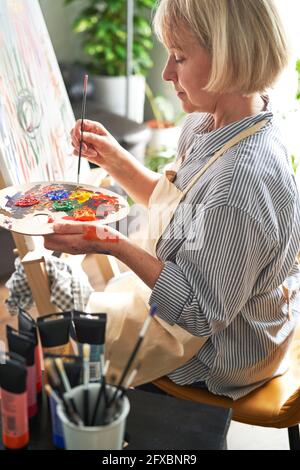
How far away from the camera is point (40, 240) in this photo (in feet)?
5.43

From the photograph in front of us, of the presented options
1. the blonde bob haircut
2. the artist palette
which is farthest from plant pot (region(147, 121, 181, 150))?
the blonde bob haircut

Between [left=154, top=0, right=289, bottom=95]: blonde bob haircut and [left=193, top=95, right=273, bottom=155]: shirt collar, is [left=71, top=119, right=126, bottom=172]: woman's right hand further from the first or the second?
[left=154, top=0, right=289, bottom=95]: blonde bob haircut

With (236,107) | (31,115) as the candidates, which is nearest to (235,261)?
(236,107)

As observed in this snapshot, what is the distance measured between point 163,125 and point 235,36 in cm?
333

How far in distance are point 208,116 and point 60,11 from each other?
135 inches

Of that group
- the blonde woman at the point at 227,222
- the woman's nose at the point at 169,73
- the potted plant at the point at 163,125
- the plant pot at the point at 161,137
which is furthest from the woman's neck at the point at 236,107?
the plant pot at the point at 161,137

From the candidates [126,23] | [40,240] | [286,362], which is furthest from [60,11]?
[286,362]

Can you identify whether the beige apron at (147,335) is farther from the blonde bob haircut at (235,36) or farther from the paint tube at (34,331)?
the paint tube at (34,331)

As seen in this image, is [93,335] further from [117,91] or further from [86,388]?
[117,91]

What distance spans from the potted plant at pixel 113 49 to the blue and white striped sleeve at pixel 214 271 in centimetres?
344

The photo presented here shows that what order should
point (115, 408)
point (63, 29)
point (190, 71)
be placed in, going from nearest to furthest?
1. point (115, 408)
2. point (190, 71)
3. point (63, 29)

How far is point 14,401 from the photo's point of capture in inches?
40.8

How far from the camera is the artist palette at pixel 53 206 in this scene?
4.82 feet

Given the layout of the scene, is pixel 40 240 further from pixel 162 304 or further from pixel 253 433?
pixel 253 433
